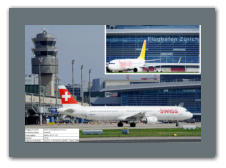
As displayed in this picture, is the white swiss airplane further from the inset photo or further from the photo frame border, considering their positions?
the photo frame border

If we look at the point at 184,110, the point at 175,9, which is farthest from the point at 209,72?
the point at 184,110

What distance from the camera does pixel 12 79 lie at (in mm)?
33062

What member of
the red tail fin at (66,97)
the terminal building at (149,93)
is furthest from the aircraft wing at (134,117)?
the red tail fin at (66,97)

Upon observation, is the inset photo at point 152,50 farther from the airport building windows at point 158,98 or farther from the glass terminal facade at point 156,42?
the airport building windows at point 158,98

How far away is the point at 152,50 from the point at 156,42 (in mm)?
717

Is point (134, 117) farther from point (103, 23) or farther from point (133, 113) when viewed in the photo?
point (103, 23)

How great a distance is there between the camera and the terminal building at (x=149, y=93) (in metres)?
42.6

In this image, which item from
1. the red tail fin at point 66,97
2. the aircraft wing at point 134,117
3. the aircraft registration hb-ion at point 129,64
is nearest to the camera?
the aircraft registration hb-ion at point 129,64

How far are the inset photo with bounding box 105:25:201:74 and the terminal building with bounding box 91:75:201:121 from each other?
6.23 feet

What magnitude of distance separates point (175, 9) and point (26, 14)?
31.9 feet

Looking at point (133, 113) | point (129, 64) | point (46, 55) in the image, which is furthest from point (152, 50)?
point (46, 55)

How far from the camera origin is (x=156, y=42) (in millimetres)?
35625

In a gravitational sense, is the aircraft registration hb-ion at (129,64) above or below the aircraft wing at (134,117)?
above

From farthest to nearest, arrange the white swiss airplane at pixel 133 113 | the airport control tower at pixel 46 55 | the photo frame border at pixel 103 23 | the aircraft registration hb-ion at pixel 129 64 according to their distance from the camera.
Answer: the white swiss airplane at pixel 133 113
the airport control tower at pixel 46 55
the aircraft registration hb-ion at pixel 129 64
the photo frame border at pixel 103 23
